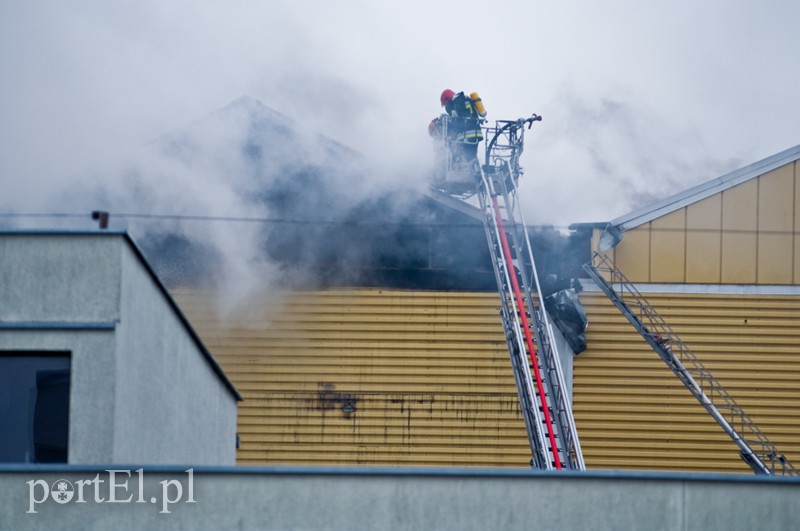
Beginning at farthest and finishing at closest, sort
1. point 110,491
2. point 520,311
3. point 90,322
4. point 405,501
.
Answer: point 520,311
point 90,322
point 405,501
point 110,491

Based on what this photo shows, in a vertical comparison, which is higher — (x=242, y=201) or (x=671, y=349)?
(x=242, y=201)

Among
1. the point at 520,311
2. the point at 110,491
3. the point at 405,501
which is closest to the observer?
the point at 110,491

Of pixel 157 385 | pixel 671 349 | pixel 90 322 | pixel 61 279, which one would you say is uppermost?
pixel 61 279

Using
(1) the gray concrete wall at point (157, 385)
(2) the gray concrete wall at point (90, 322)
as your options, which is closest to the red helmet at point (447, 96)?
(1) the gray concrete wall at point (157, 385)

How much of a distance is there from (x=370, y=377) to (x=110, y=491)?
25.2 feet

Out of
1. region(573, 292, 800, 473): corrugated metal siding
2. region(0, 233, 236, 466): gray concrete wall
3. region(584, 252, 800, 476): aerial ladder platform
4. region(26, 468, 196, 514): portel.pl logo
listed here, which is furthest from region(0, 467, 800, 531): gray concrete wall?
region(573, 292, 800, 473): corrugated metal siding

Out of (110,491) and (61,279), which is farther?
(61,279)

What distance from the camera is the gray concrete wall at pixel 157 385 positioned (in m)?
8.33

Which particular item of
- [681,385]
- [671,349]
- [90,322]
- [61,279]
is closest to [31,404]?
[90,322]

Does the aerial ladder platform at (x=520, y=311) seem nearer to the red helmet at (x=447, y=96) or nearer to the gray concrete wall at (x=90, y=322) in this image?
the red helmet at (x=447, y=96)

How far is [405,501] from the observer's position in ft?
25.6

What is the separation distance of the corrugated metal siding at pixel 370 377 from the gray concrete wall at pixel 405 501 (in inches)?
272

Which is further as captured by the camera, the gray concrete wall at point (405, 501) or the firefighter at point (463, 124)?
the firefighter at point (463, 124)

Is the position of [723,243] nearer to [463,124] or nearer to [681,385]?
[681,385]
